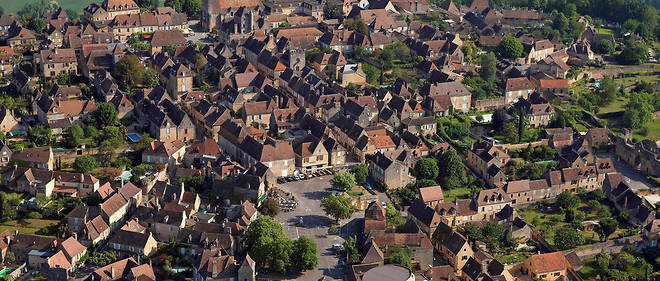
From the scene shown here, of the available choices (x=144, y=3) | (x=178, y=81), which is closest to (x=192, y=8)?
(x=144, y=3)

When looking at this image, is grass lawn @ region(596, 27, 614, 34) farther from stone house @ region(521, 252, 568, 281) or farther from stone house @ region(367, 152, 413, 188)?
stone house @ region(521, 252, 568, 281)

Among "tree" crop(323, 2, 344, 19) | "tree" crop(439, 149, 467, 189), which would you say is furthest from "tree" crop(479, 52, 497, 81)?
"tree" crop(323, 2, 344, 19)

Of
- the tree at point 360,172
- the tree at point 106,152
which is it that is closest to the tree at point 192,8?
the tree at point 106,152

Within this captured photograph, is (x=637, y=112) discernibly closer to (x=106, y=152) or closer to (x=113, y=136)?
(x=113, y=136)

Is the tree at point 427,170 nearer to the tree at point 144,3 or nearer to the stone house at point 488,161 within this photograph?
the stone house at point 488,161

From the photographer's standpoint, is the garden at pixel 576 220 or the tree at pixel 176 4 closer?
the garden at pixel 576 220

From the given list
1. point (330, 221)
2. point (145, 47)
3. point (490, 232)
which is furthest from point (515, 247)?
point (145, 47)

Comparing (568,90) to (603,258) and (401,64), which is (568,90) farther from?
(603,258)
